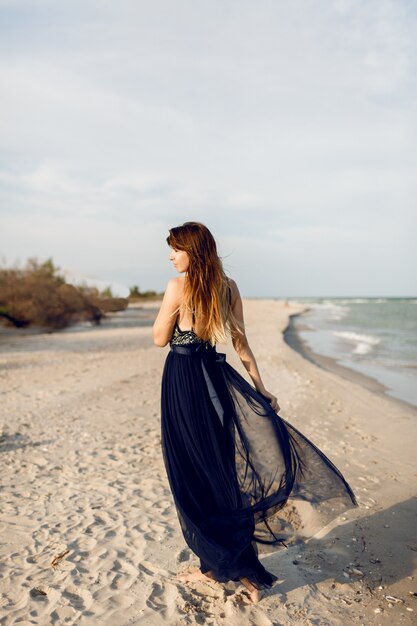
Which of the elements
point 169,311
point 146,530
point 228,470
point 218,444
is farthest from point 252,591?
point 169,311

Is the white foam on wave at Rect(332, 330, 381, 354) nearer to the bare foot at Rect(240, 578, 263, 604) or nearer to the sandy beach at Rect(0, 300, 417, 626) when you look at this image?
the sandy beach at Rect(0, 300, 417, 626)

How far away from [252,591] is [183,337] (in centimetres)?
153

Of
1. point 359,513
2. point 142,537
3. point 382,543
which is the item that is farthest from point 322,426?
point 142,537

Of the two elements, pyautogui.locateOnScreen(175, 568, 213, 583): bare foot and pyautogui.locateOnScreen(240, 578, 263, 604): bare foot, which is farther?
pyautogui.locateOnScreen(175, 568, 213, 583): bare foot

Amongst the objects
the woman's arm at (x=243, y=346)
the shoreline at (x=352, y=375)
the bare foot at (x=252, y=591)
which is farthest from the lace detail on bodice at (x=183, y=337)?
the shoreline at (x=352, y=375)

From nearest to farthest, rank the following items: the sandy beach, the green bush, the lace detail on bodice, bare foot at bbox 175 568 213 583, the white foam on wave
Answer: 1. the sandy beach
2. the lace detail on bodice
3. bare foot at bbox 175 568 213 583
4. the white foam on wave
5. the green bush

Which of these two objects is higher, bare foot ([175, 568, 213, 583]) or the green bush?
the green bush

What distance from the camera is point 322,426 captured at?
7676mm

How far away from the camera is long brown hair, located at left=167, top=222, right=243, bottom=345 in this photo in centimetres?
321

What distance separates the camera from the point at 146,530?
169 inches

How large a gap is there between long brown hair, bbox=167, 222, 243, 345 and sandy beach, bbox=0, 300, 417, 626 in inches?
62.0

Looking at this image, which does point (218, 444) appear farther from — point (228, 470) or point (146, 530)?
point (146, 530)

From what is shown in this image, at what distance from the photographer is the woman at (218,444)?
10.6ft

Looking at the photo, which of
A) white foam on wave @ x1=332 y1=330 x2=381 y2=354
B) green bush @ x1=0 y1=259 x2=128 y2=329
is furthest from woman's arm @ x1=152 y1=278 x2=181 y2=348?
green bush @ x1=0 y1=259 x2=128 y2=329
